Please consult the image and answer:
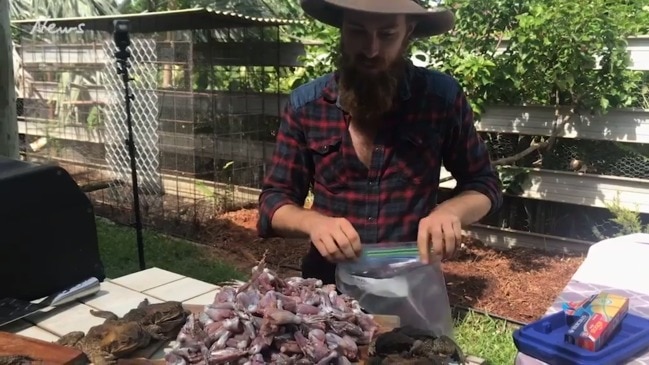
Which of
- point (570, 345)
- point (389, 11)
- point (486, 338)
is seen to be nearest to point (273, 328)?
point (570, 345)

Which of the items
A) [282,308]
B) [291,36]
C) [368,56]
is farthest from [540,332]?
[291,36]

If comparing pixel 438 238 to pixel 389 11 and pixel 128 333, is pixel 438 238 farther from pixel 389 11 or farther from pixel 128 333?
pixel 128 333

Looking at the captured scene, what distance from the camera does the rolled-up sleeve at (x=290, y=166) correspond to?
2012mm

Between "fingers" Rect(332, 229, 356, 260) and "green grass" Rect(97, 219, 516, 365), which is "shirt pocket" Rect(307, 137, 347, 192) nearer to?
"fingers" Rect(332, 229, 356, 260)

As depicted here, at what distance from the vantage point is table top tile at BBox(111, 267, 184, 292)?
2143 millimetres

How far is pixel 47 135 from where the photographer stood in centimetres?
714

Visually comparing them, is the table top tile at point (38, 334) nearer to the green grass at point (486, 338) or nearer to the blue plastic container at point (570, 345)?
the blue plastic container at point (570, 345)

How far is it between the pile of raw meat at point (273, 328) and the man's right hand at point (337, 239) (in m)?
0.16

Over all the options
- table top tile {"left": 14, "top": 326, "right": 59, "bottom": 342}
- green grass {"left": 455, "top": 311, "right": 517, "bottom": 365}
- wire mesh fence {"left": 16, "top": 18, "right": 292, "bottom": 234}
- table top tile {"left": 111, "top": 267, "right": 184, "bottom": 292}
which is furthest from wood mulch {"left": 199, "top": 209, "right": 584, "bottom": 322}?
table top tile {"left": 14, "top": 326, "right": 59, "bottom": 342}

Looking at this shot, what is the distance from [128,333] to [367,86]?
960 millimetres

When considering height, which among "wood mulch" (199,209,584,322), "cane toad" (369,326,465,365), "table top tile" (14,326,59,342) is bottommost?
"wood mulch" (199,209,584,322)

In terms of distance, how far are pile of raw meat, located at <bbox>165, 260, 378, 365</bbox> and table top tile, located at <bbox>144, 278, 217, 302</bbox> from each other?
0.66 metres

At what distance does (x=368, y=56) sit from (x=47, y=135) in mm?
6217

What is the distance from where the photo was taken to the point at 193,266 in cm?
468
